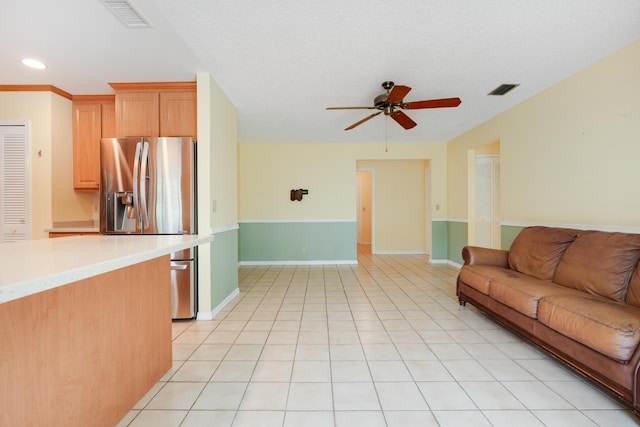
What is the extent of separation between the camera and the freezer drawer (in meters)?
2.97

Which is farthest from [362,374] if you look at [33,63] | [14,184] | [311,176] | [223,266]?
[311,176]

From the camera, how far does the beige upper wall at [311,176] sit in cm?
593

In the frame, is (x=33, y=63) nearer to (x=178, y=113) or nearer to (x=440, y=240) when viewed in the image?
(x=178, y=113)

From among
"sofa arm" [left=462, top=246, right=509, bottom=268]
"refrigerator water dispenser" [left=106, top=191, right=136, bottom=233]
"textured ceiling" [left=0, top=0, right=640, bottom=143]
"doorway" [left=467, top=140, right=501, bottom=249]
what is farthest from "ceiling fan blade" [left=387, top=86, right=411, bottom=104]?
"doorway" [left=467, top=140, right=501, bottom=249]

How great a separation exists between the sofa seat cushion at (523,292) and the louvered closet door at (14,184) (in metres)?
4.92

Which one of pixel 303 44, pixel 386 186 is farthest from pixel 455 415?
pixel 386 186

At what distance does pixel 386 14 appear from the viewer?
2.04 m

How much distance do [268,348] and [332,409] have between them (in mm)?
887

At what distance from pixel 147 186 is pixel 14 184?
1.78 metres

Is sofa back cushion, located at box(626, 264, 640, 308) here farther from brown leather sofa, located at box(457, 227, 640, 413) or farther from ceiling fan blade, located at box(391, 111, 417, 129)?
ceiling fan blade, located at box(391, 111, 417, 129)

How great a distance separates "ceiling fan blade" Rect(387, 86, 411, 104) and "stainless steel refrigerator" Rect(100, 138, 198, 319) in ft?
6.66

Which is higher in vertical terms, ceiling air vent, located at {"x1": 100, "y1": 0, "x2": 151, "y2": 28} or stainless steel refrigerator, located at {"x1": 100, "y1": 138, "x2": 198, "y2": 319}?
ceiling air vent, located at {"x1": 100, "y1": 0, "x2": 151, "y2": 28}

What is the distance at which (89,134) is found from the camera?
140 inches

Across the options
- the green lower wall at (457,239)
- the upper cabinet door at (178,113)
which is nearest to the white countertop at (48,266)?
the upper cabinet door at (178,113)
